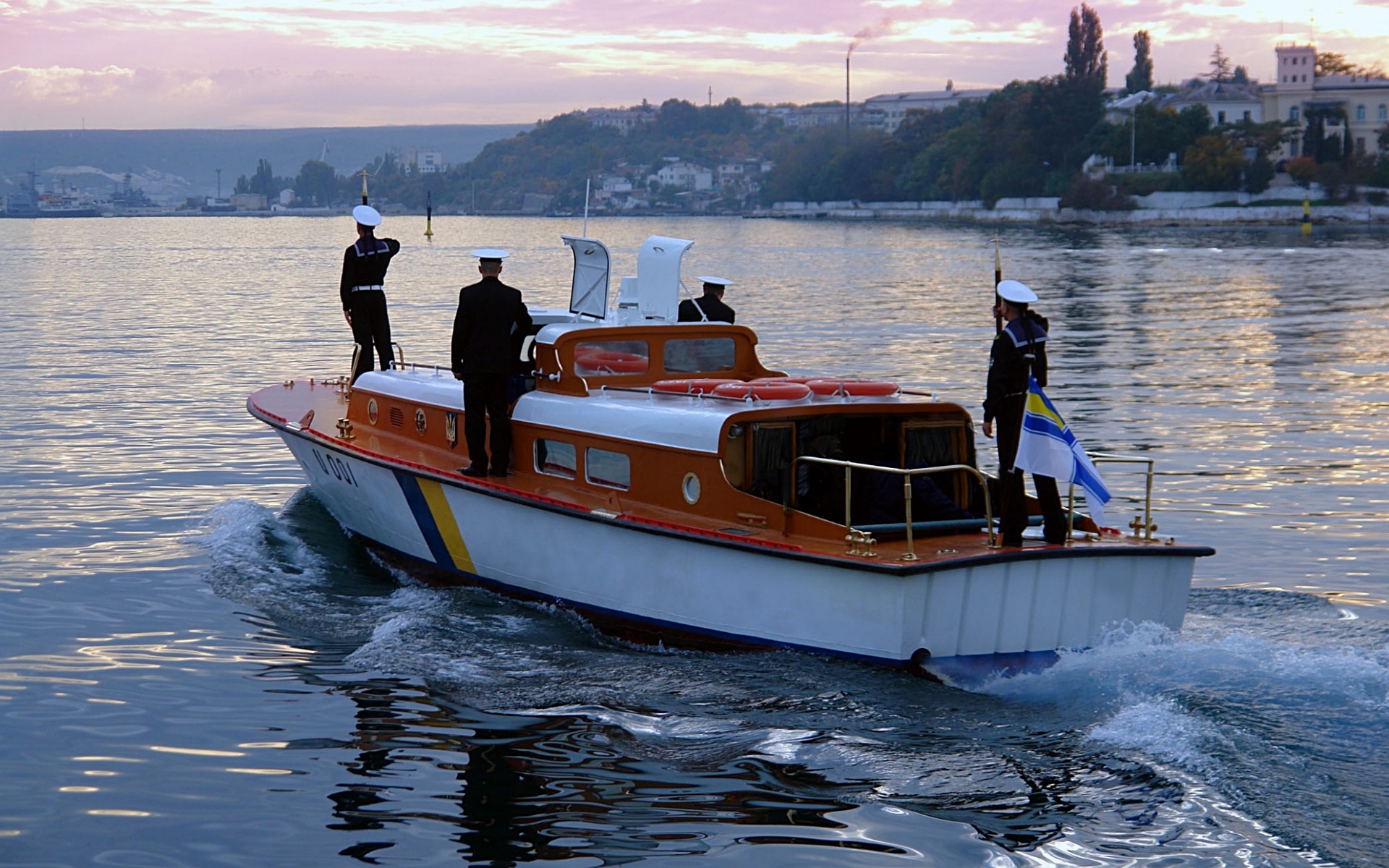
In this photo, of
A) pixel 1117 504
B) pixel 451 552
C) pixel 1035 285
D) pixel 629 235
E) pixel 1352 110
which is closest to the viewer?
pixel 451 552

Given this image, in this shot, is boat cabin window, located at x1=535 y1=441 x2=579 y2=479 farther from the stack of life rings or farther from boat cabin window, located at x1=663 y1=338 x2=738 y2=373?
boat cabin window, located at x1=663 y1=338 x2=738 y2=373

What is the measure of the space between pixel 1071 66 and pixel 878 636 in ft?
537

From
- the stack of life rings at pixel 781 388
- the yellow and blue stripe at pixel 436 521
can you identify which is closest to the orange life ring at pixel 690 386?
the stack of life rings at pixel 781 388

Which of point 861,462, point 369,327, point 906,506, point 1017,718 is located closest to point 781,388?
point 861,462

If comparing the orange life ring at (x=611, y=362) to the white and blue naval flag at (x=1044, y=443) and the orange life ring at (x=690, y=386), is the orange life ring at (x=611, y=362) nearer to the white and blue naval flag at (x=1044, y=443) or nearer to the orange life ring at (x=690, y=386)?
the orange life ring at (x=690, y=386)

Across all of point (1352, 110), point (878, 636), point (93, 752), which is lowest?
point (93, 752)

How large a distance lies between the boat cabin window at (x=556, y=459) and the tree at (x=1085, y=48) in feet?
522

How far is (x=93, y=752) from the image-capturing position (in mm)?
8680

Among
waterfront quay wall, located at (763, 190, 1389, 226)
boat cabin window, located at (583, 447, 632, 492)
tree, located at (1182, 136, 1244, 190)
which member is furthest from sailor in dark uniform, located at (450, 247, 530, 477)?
tree, located at (1182, 136, 1244, 190)

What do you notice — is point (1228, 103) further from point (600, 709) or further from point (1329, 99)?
point (600, 709)

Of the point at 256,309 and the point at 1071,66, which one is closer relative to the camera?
the point at 256,309

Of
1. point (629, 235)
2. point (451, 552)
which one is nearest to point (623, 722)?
point (451, 552)

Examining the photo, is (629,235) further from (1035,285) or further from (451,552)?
(451,552)

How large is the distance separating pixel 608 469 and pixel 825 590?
7.96 feet
